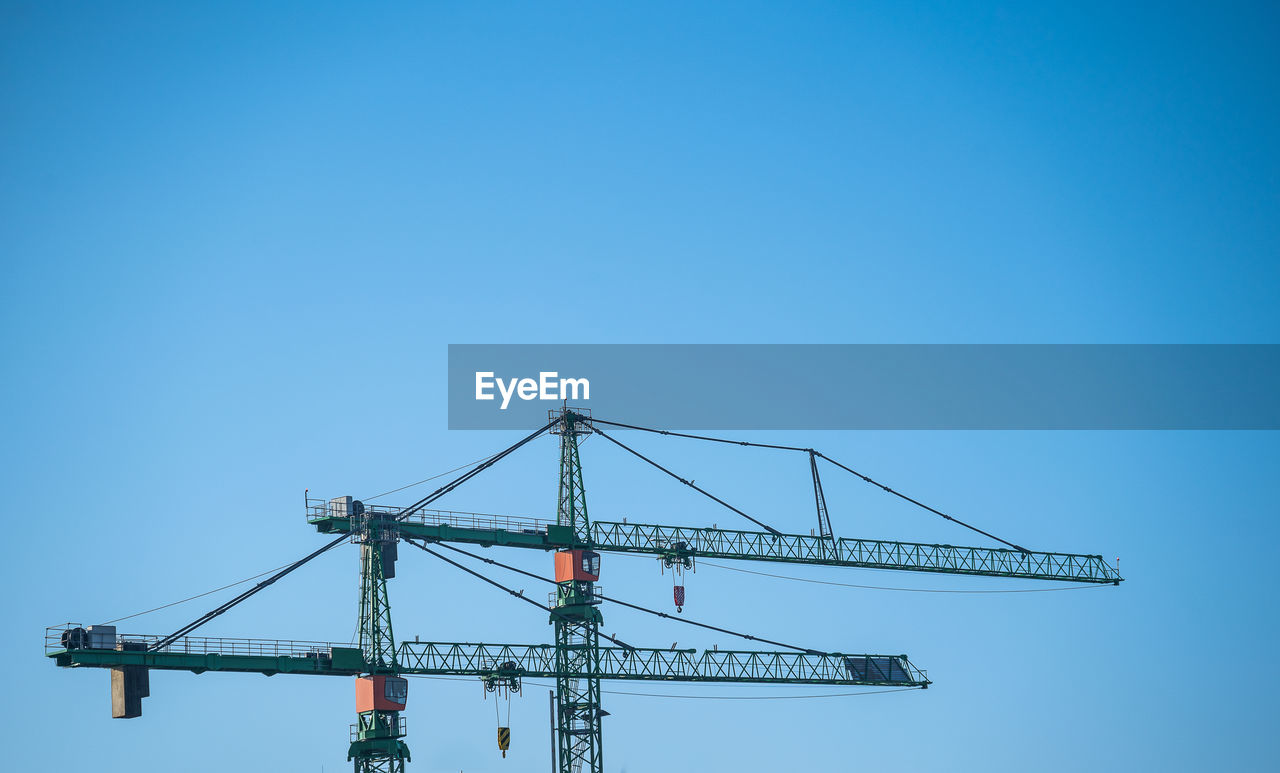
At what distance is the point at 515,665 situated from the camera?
13038 centimetres

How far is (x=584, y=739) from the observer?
13362 centimetres

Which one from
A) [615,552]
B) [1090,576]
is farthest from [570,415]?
[1090,576]

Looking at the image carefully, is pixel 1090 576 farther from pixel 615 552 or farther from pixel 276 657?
pixel 276 657

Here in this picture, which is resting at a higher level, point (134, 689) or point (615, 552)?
point (615, 552)

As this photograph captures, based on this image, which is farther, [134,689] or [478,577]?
[478,577]

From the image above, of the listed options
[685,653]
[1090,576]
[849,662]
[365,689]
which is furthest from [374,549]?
[1090,576]

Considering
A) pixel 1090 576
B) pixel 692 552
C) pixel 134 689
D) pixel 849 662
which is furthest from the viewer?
pixel 1090 576

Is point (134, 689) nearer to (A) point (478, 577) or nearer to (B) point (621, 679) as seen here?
(A) point (478, 577)

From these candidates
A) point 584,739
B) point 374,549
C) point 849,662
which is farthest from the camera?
point 849,662

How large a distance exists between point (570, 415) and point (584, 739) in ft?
78.6

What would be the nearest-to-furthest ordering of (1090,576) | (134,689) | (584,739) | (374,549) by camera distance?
1. (134,689)
2. (374,549)
3. (584,739)
4. (1090,576)

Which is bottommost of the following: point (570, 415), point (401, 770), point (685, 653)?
point (401, 770)

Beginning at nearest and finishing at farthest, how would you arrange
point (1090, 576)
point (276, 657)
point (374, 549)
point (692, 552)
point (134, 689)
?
1. point (134, 689)
2. point (276, 657)
3. point (374, 549)
4. point (692, 552)
5. point (1090, 576)

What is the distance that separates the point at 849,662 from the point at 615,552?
25.9m
